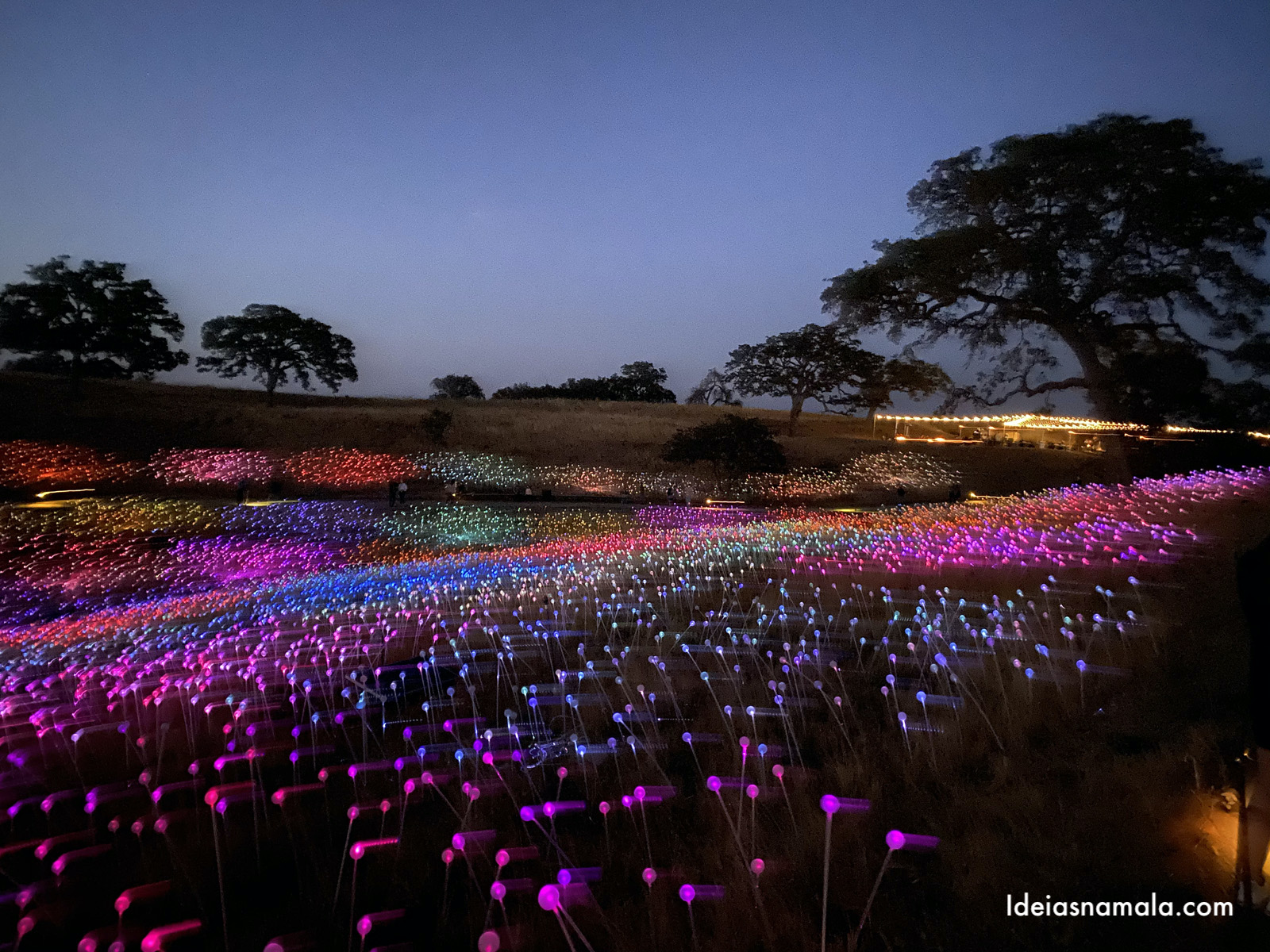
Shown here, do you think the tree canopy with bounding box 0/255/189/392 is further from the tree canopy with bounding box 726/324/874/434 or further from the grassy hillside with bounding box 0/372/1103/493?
the tree canopy with bounding box 726/324/874/434

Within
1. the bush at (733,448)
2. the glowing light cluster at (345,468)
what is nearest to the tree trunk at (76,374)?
the glowing light cluster at (345,468)

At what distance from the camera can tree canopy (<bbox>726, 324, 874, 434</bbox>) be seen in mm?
44844

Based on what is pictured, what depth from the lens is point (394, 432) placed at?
45312 millimetres

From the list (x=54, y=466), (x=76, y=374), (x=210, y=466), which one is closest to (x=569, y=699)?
(x=210, y=466)

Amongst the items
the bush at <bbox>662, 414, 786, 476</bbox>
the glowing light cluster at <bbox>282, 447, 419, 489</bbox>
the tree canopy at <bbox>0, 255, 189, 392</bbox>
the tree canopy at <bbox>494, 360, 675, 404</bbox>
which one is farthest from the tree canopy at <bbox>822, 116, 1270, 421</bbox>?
the tree canopy at <bbox>494, 360, 675, 404</bbox>

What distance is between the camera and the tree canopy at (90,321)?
128 ft

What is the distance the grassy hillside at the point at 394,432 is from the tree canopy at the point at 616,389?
2996cm

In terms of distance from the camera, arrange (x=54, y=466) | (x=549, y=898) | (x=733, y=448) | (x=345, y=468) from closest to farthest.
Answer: (x=549, y=898) < (x=54, y=466) < (x=733, y=448) < (x=345, y=468)

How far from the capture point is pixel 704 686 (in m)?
5.45

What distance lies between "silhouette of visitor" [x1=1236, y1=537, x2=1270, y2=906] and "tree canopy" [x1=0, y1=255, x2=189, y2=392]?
50.6 meters

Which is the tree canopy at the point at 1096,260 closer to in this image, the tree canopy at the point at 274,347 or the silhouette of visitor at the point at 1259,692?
the silhouette of visitor at the point at 1259,692

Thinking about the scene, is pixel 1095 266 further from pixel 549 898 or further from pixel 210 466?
pixel 210 466

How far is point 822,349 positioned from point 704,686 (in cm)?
4253

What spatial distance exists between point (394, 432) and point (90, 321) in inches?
702
